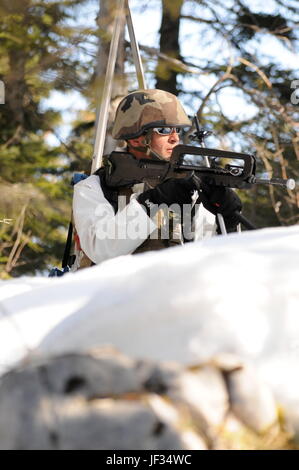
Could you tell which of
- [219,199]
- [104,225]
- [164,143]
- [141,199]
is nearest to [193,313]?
[219,199]

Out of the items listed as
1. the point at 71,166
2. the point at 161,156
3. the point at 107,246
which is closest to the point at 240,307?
the point at 107,246

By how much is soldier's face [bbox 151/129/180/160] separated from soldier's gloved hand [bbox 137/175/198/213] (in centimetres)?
58

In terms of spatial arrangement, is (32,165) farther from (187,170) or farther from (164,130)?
(187,170)

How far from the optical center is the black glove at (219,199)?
3.85 m

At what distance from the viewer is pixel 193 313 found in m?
1.87

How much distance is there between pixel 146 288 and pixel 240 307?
0.83ft

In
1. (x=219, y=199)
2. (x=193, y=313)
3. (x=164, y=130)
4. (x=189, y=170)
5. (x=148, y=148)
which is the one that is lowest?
(x=193, y=313)

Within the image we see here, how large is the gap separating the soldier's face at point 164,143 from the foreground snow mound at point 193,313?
239 cm

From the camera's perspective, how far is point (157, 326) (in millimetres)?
1862

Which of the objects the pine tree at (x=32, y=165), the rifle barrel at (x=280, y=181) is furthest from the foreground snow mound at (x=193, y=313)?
the pine tree at (x=32, y=165)

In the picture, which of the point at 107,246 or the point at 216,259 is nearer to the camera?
the point at 216,259

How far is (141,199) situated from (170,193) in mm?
192
